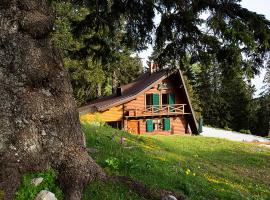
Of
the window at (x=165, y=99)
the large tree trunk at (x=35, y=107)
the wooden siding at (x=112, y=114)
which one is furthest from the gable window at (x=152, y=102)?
the large tree trunk at (x=35, y=107)

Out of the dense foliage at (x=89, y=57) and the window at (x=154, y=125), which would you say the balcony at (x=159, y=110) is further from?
the dense foliage at (x=89, y=57)

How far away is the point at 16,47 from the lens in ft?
21.5

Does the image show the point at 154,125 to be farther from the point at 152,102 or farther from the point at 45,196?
the point at 45,196

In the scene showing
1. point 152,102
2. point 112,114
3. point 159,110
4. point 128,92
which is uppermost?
point 128,92

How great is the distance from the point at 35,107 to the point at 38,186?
1228mm

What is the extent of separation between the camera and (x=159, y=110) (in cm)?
4372

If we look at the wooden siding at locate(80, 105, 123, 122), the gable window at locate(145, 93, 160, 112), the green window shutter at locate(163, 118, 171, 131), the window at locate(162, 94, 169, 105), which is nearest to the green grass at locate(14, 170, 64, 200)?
the wooden siding at locate(80, 105, 123, 122)

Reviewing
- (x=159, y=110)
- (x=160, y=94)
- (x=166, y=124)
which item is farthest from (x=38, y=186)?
(x=160, y=94)

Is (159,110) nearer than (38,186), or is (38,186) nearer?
(38,186)

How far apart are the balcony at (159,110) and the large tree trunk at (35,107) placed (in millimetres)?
35230

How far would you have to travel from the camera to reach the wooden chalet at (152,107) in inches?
1645

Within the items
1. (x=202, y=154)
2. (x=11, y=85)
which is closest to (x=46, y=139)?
(x=11, y=85)

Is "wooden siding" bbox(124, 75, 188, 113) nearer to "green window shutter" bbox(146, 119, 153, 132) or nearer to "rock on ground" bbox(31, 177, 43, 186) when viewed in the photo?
"green window shutter" bbox(146, 119, 153, 132)

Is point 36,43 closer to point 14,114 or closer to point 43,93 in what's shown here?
point 43,93
